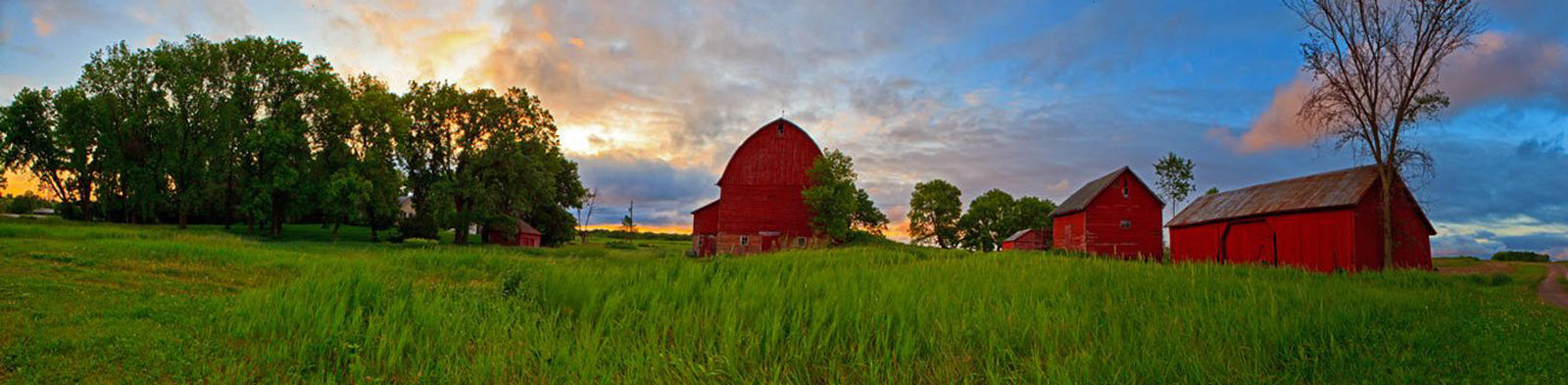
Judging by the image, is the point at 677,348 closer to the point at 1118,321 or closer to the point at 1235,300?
the point at 1118,321

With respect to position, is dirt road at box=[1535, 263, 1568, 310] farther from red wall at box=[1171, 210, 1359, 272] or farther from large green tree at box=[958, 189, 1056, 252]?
large green tree at box=[958, 189, 1056, 252]

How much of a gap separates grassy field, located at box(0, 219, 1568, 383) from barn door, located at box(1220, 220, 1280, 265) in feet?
69.0

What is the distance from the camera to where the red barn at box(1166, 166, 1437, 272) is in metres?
25.1

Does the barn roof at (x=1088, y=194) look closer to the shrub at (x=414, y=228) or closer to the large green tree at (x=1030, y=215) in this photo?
the large green tree at (x=1030, y=215)

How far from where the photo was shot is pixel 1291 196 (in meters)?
29.2

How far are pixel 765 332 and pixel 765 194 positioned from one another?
38651 millimetres

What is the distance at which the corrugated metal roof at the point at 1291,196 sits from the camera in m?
25.9

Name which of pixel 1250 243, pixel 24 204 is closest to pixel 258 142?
pixel 1250 243

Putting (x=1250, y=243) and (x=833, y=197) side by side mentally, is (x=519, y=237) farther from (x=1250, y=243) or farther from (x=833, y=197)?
(x=1250, y=243)

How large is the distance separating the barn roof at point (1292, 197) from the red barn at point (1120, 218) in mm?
2150

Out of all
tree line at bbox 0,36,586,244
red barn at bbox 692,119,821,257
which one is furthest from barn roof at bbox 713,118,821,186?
tree line at bbox 0,36,586,244

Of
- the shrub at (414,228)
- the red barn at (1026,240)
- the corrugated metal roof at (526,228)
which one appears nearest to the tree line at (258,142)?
the shrub at (414,228)

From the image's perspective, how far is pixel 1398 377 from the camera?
5.90m

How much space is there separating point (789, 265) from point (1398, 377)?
9395mm
